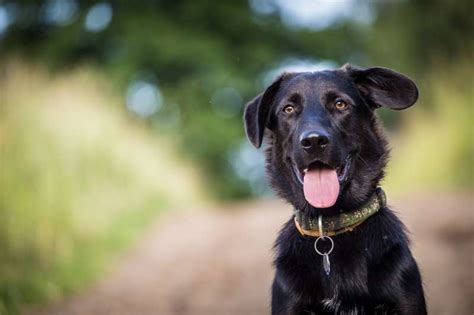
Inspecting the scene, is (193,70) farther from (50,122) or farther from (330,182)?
(330,182)

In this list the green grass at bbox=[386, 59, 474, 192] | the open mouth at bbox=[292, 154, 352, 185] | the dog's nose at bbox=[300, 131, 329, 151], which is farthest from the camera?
the green grass at bbox=[386, 59, 474, 192]

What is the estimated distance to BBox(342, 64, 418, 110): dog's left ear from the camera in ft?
11.6

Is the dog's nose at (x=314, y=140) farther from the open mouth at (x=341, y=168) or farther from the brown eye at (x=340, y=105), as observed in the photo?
the brown eye at (x=340, y=105)

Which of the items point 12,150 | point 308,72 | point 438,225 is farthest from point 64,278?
point 438,225

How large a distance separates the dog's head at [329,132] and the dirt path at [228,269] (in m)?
1.71

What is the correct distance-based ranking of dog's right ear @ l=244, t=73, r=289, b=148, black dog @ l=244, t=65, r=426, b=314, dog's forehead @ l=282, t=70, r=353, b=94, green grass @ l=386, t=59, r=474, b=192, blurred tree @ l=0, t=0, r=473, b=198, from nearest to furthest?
black dog @ l=244, t=65, r=426, b=314, dog's forehead @ l=282, t=70, r=353, b=94, dog's right ear @ l=244, t=73, r=289, b=148, green grass @ l=386, t=59, r=474, b=192, blurred tree @ l=0, t=0, r=473, b=198

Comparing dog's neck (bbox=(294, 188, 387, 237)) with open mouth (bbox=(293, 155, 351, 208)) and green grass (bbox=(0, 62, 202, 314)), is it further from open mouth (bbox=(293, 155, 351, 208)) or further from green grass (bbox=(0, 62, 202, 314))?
green grass (bbox=(0, 62, 202, 314))

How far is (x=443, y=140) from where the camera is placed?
36.1 ft

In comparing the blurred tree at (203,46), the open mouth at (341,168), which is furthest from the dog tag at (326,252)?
the blurred tree at (203,46)

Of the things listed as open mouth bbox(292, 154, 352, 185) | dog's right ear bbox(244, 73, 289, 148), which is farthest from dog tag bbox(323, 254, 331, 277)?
dog's right ear bbox(244, 73, 289, 148)

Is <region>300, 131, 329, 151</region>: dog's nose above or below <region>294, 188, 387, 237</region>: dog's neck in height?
above

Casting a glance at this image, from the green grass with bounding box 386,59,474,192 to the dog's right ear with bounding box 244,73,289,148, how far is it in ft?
A: 23.4

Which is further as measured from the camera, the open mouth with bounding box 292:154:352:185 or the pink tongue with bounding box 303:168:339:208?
the open mouth with bounding box 292:154:352:185

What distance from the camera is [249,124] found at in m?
3.86
